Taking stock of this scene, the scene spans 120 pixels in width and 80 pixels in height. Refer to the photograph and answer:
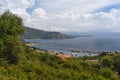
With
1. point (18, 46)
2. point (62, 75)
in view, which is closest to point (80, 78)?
point (62, 75)

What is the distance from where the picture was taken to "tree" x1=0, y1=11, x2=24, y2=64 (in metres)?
35.4

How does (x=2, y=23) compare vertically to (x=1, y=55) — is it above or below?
above

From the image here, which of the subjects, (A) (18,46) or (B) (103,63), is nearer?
(A) (18,46)

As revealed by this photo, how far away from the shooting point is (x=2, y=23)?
35188 millimetres

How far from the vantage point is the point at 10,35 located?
36.1m

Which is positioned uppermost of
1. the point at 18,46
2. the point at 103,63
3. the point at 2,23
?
the point at 2,23

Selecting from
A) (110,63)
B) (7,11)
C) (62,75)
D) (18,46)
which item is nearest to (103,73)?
(62,75)

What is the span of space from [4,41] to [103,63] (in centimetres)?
3721

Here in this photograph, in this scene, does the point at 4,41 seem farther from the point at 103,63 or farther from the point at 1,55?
the point at 103,63

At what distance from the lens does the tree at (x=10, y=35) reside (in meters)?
35.4

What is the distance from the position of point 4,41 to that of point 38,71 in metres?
12.2

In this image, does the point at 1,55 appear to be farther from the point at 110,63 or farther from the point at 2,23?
the point at 110,63

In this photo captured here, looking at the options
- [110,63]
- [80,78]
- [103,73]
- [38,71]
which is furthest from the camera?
[110,63]

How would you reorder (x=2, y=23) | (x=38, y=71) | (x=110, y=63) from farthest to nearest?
(x=110, y=63) → (x=2, y=23) → (x=38, y=71)
